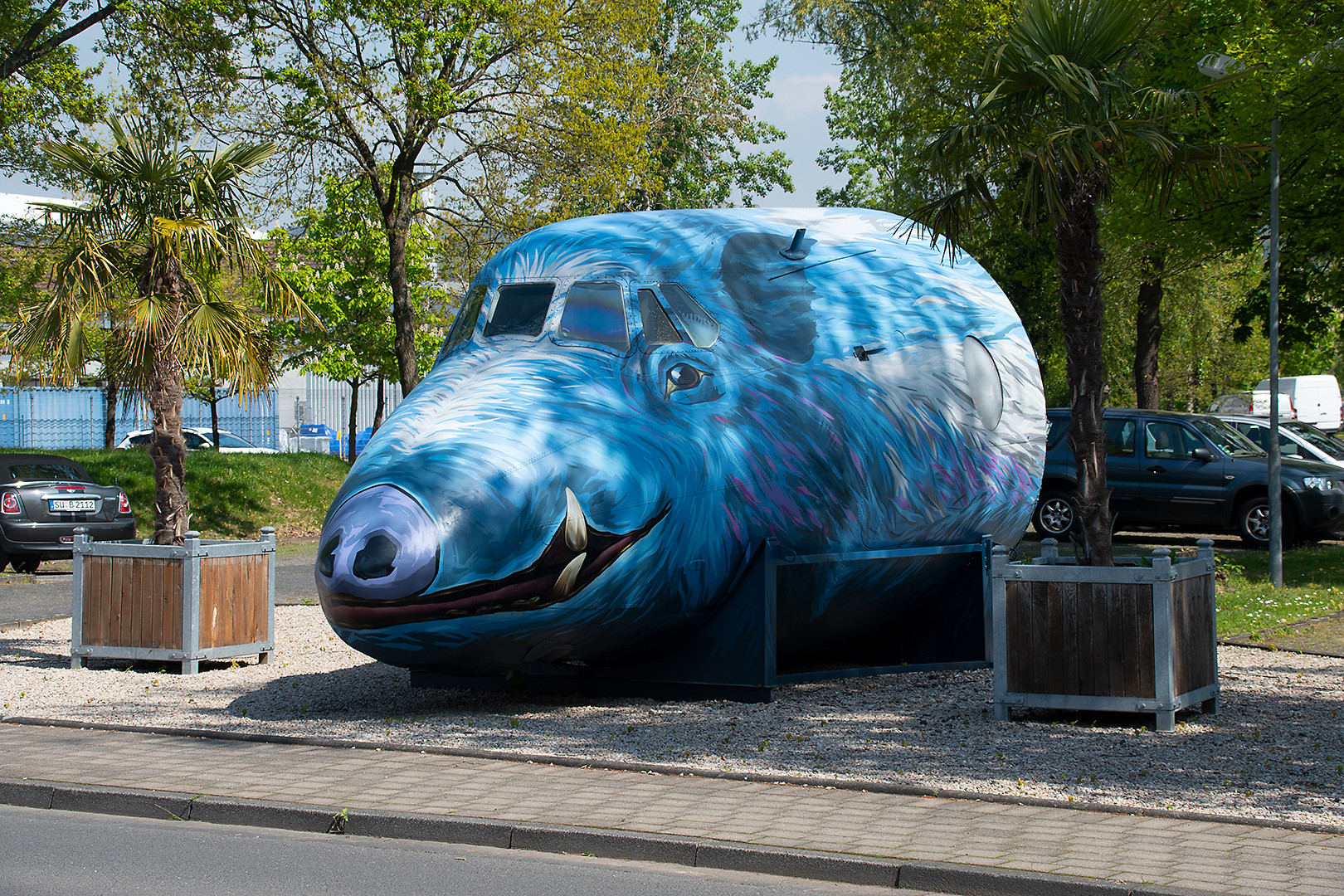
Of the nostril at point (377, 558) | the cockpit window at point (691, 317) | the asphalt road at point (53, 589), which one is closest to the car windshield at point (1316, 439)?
the asphalt road at point (53, 589)

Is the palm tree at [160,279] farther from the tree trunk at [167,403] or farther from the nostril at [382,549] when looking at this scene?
the nostril at [382,549]

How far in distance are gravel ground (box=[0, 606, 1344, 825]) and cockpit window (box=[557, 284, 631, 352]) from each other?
245cm

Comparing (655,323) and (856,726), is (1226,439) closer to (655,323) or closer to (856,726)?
(856,726)

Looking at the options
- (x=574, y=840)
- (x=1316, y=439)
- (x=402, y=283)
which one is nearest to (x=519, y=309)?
(x=574, y=840)

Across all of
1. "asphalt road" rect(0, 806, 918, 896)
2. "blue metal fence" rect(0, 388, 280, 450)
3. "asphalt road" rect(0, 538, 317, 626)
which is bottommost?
"asphalt road" rect(0, 806, 918, 896)

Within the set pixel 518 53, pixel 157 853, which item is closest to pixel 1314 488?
pixel 518 53

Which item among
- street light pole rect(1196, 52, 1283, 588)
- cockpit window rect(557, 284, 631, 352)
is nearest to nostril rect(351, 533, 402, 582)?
cockpit window rect(557, 284, 631, 352)

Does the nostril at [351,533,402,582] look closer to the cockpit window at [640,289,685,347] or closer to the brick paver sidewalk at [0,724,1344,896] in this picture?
the brick paver sidewalk at [0,724,1344,896]

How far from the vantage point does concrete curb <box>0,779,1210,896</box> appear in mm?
5480

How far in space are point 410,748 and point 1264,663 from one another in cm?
695

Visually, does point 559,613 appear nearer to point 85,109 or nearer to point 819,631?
point 819,631

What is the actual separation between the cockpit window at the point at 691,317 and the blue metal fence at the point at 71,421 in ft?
119

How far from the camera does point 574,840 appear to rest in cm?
614

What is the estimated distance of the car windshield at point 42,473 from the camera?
780 inches
